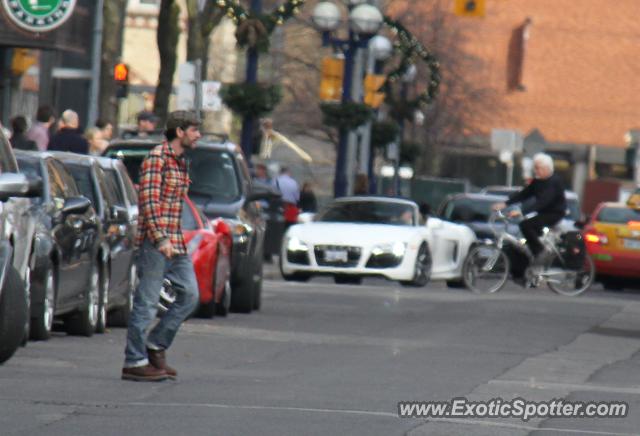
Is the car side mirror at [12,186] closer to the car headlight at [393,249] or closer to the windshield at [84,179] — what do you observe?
the windshield at [84,179]

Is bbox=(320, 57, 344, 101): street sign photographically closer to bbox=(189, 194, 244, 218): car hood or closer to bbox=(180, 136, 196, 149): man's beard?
bbox=(189, 194, 244, 218): car hood

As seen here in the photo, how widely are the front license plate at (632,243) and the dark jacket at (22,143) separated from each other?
1205 cm

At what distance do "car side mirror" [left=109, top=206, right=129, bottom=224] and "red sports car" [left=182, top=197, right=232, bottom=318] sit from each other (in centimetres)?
74

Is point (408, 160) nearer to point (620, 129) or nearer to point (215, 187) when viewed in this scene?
point (215, 187)

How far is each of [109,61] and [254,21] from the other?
8.12 ft

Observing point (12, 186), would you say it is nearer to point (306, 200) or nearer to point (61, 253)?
point (61, 253)

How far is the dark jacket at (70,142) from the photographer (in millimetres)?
22625

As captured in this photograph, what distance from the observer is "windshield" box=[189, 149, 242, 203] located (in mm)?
20609

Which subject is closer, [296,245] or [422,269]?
[296,245]

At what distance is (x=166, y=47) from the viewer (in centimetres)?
3419

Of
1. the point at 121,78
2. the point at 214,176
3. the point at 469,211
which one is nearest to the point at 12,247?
the point at 214,176

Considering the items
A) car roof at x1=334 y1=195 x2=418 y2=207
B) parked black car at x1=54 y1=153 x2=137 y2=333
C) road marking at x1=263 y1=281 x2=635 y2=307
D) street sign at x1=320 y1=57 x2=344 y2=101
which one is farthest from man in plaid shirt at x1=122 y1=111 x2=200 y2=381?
street sign at x1=320 y1=57 x2=344 y2=101

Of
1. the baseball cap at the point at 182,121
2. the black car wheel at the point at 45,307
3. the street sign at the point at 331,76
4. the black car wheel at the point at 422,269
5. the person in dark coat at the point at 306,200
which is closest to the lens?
the baseball cap at the point at 182,121

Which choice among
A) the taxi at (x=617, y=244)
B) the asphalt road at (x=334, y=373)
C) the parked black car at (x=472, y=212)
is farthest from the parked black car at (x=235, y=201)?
the parked black car at (x=472, y=212)
